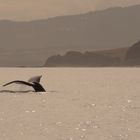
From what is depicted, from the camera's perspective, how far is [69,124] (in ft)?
60.4

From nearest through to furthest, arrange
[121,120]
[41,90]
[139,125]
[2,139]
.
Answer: [2,139], [139,125], [121,120], [41,90]

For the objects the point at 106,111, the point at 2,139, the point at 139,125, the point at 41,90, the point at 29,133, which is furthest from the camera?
the point at 41,90

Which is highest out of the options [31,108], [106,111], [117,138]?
[31,108]

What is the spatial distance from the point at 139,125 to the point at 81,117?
10.9 ft

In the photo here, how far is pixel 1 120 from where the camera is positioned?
1945cm

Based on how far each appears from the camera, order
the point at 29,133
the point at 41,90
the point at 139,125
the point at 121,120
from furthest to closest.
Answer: the point at 41,90 < the point at 121,120 < the point at 139,125 < the point at 29,133

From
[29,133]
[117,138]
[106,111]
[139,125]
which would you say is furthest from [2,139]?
[106,111]

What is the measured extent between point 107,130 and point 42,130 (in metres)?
2.16

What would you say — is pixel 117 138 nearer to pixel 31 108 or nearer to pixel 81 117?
pixel 81 117

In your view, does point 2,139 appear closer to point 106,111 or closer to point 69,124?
point 69,124

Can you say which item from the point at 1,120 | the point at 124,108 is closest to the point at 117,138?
the point at 1,120

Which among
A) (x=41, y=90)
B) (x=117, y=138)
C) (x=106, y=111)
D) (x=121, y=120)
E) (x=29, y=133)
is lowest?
(x=117, y=138)

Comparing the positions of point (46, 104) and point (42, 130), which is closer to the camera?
point (42, 130)

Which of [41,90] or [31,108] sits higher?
[41,90]
